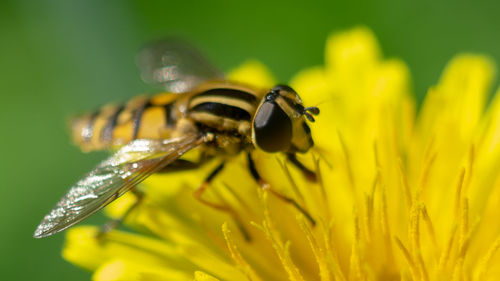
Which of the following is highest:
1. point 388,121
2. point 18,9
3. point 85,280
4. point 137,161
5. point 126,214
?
point 388,121

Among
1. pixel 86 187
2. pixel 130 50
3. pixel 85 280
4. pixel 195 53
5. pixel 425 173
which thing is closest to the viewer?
pixel 86 187

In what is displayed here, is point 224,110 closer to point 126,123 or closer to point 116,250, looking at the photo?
point 126,123

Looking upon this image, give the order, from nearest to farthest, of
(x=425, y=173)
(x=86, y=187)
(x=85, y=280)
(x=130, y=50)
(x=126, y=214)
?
(x=86, y=187) < (x=425, y=173) < (x=126, y=214) < (x=85, y=280) < (x=130, y=50)

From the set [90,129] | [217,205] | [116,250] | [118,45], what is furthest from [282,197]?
[118,45]

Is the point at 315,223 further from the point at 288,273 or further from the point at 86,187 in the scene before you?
the point at 86,187

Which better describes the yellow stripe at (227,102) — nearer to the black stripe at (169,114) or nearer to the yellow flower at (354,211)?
the black stripe at (169,114)

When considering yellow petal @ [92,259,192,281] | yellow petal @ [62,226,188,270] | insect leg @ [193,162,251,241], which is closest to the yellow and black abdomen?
insect leg @ [193,162,251,241]

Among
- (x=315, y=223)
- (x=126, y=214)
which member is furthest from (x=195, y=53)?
(x=315, y=223)
